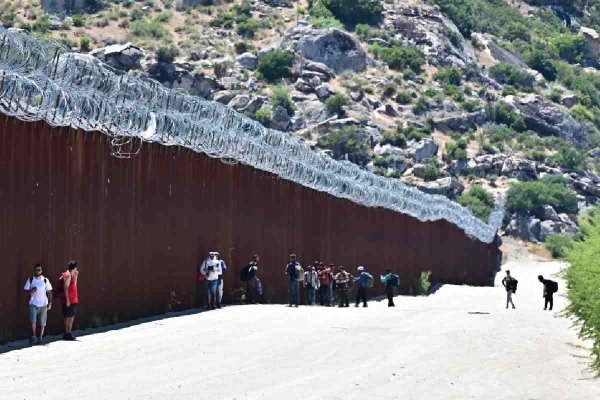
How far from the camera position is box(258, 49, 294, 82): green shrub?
110000mm

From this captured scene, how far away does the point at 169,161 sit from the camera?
2708cm

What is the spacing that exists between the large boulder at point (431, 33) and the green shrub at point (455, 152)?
1949cm

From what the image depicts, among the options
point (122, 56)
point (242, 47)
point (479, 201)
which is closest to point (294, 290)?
point (479, 201)

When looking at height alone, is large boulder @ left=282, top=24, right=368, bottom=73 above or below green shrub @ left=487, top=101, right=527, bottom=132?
above

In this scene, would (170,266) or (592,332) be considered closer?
(592,332)

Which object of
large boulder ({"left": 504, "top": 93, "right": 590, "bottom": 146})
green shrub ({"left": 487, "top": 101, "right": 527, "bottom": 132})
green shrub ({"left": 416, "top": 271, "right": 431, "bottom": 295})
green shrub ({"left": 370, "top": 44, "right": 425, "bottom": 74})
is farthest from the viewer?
large boulder ({"left": 504, "top": 93, "right": 590, "bottom": 146})

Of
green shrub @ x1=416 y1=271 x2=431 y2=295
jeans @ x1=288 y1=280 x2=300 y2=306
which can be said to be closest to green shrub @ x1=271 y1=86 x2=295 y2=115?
green shrub @ x1=416 y1=271 x2=431 y2=295

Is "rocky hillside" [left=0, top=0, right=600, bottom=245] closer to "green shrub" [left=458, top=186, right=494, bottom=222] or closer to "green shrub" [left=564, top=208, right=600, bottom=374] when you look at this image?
"green shrub" [left=458, top=186, right=494, bottom=222]

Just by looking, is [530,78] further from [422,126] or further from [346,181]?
[346,181]

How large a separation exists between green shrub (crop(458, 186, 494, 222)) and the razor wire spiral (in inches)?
2313

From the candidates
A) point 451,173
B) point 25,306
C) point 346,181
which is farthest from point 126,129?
point 451,173

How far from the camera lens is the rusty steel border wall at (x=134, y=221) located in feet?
66.4

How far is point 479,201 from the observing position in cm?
10000

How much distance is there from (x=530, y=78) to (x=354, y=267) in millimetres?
90450
